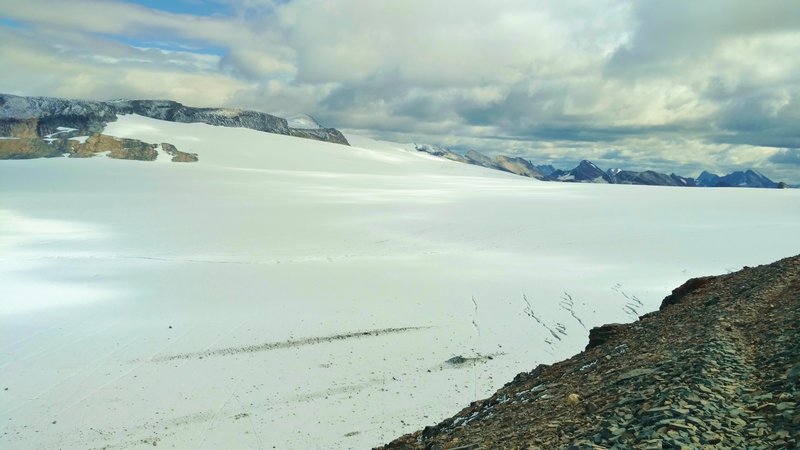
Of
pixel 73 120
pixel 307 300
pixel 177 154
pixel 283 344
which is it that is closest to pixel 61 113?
pixel 73 120

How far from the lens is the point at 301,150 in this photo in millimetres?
116062

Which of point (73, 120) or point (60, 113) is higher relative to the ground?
point (60, 113)

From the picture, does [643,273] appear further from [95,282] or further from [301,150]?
[301,150]

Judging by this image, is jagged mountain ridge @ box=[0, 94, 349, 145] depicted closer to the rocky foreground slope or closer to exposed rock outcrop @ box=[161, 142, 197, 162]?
exposed rock outcrop @ box=[161, 142, 197, 162]

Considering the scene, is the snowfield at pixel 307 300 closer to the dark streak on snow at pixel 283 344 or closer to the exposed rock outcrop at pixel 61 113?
the dark streak on snow at pixel 283 344

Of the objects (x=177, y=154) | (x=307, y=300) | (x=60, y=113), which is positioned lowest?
(x=307, y=300)

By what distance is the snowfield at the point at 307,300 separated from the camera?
13.2 m

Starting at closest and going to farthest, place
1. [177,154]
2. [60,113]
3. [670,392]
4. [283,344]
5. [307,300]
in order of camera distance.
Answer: [670,392] → [283,344] → [307,300] → [177,154] → [60,113]

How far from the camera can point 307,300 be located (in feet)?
72.3

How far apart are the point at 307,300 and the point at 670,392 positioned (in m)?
16.9

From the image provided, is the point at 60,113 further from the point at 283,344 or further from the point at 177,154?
the point at 283,344

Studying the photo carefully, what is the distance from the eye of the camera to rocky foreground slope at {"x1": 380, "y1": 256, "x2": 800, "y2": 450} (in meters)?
5.66

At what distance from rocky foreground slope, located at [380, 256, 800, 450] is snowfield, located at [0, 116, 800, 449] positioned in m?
4.04

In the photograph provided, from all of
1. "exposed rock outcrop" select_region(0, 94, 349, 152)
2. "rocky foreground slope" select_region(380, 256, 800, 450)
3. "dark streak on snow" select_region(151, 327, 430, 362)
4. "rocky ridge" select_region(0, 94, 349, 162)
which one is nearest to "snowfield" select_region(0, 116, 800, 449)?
"dark streak on snow" select_region(151, 327, 430, 362)
